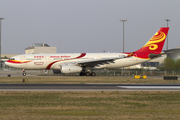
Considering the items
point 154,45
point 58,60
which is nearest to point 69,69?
point 58,60

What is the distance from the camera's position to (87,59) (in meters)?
45.2

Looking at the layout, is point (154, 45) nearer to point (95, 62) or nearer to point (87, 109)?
point (95, 62)

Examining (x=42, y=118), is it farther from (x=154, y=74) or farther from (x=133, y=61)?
(x=154, y=74)

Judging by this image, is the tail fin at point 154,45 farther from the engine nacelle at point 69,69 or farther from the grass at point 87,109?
the grass at point 87,109

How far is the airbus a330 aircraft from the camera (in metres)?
44.5

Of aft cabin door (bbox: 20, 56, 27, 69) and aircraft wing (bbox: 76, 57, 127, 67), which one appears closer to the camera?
aircraft wing (bbox: 76, 57, 127, 67)

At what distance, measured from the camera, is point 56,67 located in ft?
148

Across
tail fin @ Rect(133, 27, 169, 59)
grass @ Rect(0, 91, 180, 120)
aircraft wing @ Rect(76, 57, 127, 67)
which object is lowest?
grass @ Rect(0, 91, 180, 120)

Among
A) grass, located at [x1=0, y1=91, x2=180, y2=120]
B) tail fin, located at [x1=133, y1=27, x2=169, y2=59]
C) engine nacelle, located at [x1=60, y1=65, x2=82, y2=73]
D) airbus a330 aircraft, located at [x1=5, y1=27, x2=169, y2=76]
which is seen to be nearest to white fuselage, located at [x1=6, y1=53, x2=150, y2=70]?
airbus a330 aircraft, located at [x1=5, y1=27, x2=169, y2=76]

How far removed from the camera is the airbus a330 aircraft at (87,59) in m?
44.5

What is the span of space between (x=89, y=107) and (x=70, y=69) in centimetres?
2883

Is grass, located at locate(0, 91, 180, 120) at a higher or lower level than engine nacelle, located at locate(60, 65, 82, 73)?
lower

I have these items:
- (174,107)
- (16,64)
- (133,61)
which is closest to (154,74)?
(133,61)

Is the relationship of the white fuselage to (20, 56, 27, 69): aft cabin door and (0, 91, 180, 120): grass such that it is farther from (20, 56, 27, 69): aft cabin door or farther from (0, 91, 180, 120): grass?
(0, 91, 180, 120): grass
